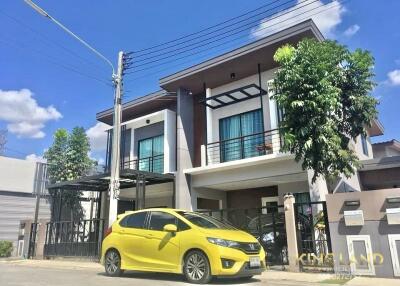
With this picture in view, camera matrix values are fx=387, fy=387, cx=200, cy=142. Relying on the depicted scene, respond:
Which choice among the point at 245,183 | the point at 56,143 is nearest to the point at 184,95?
the point at 245,183

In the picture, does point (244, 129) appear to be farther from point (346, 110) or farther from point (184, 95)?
point (346, 110)

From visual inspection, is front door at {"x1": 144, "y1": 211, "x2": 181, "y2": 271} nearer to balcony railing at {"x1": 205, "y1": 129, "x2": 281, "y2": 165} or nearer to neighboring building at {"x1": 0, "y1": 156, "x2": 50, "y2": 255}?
balcony railing at {"x1": 205, "y1": 129, "x2": 281, "y2": 165}

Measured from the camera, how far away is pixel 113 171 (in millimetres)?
12891

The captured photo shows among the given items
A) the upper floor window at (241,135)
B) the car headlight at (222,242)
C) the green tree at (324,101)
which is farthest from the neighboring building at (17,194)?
the car headlight at (222,242)

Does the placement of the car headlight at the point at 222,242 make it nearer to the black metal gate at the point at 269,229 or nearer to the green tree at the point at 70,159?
the black metal gate at the point at 269,229

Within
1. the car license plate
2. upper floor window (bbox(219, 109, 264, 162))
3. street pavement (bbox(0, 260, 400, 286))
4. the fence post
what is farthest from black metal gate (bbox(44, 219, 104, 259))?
the car license plate

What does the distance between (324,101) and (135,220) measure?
19.2 ft

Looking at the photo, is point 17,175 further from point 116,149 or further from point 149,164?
point 116,149

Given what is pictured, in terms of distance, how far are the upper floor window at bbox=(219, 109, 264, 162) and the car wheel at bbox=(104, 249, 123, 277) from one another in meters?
6.97

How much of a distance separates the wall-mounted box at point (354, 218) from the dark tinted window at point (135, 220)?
16.0 ft

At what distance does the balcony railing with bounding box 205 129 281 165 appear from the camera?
14641 millimetres

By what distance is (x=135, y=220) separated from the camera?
32.2 feet

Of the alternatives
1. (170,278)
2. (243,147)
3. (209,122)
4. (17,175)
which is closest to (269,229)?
(170,278)

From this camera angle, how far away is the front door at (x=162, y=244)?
28.0ft
